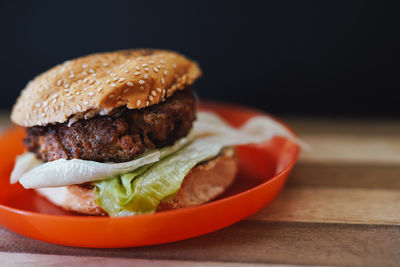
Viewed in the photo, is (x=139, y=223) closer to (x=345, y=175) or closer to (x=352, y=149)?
(x=345, y=175)

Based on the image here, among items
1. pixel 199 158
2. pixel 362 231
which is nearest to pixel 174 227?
pixel 199 158

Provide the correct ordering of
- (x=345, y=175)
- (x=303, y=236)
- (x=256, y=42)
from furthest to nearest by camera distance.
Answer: (x=256, y=42), (x=345, y=175), (x=303, y=236)

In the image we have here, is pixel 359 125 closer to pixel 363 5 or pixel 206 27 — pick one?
pixel 363 5

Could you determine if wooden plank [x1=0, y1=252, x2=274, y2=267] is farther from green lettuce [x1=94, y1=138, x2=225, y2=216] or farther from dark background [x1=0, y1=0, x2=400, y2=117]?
dark background [x1=0, y1=0, x2=400, y2=117]

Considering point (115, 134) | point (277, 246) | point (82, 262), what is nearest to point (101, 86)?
point (115, 134)

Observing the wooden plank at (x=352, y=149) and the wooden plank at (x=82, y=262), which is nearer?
the wooden plank at (x=82, y=262)

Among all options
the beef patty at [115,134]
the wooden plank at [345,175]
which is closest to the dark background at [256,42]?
the wooden plank at [345,175]

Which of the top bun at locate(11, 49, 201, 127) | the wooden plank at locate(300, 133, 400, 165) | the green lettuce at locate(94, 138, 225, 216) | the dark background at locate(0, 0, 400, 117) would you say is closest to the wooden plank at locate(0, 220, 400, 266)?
the green lettuce at locate(94, 138, 225, 216)

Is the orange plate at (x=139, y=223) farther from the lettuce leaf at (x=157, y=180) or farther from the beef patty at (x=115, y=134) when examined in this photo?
the beef patty at (x=115, y=134)
